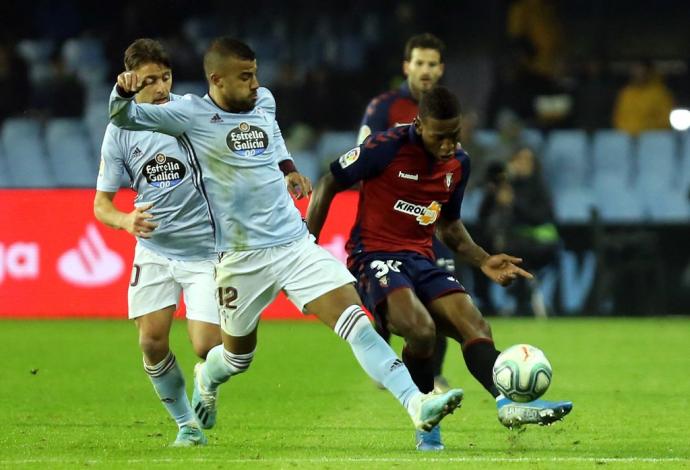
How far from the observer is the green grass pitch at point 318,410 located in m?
6.70

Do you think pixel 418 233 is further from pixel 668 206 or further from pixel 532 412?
pixel 668 206

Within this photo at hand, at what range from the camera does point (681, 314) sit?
1614cm

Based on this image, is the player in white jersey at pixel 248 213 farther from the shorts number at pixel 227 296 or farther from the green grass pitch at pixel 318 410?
the green grass pitch at pixel 318 410

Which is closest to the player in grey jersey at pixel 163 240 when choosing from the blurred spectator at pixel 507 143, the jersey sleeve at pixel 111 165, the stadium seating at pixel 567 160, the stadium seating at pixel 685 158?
the jersey sleeve at pixel 111 165

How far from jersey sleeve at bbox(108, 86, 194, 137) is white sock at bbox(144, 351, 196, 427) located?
1289 mm

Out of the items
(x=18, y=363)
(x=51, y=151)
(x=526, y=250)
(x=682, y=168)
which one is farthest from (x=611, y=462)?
(x=51, y=151)

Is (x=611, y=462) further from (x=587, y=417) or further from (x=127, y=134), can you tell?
(x=127, y=134)

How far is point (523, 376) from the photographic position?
21.2ft

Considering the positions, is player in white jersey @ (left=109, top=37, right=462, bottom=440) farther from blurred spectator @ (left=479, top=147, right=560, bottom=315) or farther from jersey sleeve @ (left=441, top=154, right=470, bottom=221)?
blurred spectator @ (left=479, top=147, right=560, bottom=315)

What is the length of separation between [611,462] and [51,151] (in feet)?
43.0

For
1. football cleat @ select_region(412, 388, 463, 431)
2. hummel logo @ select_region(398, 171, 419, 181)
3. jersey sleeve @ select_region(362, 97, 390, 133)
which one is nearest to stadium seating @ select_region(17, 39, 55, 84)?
jersey sleeve @ select_region(362, 97, 390, 133)

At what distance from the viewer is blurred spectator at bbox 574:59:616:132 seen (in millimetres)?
19109

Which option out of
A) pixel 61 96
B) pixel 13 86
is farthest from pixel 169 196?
pixel 13 86

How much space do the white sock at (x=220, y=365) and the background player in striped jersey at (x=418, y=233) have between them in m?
0.71
